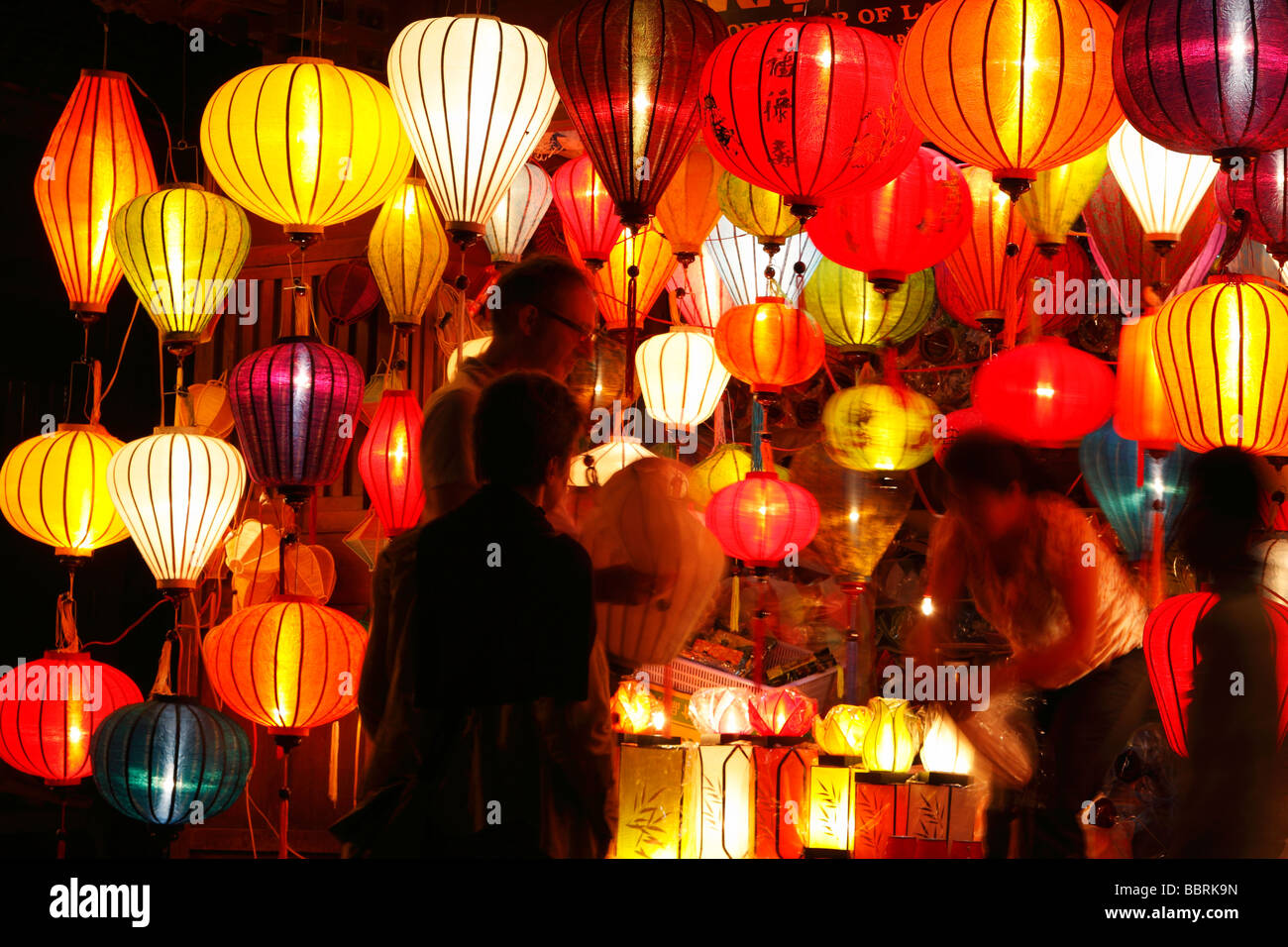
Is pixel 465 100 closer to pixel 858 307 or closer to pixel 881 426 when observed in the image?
pixel 858 307

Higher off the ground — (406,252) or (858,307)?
(406,252)

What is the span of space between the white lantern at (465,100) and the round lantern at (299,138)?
29cm

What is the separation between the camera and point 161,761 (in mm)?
4281

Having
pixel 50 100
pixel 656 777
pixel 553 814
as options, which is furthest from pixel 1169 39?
pixel 50 100

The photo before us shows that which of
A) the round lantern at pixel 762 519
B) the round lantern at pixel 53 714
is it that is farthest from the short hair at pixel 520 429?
the round lantern at pixel 53 714

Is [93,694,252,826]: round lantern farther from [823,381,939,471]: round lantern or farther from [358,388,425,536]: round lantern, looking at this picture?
[823,381,939,471]: round lantern

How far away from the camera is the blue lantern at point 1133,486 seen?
461 cm

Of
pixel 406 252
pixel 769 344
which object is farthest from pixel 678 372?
pixel 406 252

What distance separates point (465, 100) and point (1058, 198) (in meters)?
1.65

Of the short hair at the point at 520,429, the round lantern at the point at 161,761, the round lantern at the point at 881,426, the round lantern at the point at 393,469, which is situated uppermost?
the round lantern at the point at 881,426

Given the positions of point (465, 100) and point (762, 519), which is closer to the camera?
point (465, 100)

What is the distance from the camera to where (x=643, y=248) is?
4.63 metres

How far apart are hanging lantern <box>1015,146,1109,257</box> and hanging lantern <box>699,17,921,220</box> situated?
2.70 feet

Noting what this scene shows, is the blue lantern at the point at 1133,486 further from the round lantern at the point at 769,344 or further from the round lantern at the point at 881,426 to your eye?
the round lantern at the point at 769,344
